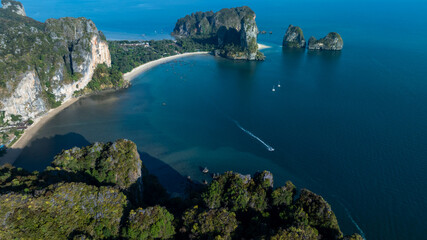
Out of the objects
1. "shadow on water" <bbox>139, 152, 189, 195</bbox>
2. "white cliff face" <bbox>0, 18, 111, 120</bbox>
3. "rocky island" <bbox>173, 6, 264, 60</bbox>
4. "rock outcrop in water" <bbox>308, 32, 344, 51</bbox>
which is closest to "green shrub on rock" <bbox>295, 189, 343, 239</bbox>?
"shadow on water" <bbox>139, 152, 189, 195</bbox>

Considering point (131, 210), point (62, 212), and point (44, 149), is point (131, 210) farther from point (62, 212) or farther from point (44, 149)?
point (44, 149)

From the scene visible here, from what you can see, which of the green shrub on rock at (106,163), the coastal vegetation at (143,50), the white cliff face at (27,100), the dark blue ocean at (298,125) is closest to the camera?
the green shrub on rock at (106,163)

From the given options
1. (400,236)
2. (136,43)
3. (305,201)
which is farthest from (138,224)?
(136,43)

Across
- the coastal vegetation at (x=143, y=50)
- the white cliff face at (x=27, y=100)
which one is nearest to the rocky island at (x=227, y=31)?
the coastal vegetation at (x=143, y=50)

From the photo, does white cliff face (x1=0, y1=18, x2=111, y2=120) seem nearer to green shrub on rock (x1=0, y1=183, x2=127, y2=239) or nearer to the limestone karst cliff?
the limestone karst cliff

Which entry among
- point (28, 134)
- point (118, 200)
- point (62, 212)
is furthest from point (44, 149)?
point (118, 200)

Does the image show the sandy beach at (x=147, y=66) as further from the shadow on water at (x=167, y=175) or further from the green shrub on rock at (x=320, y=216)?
the green shrub on rock at (x=320, y=216)

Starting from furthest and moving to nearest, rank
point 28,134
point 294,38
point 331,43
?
1. point 294,38
2. point 331,43
3. point 28,134
